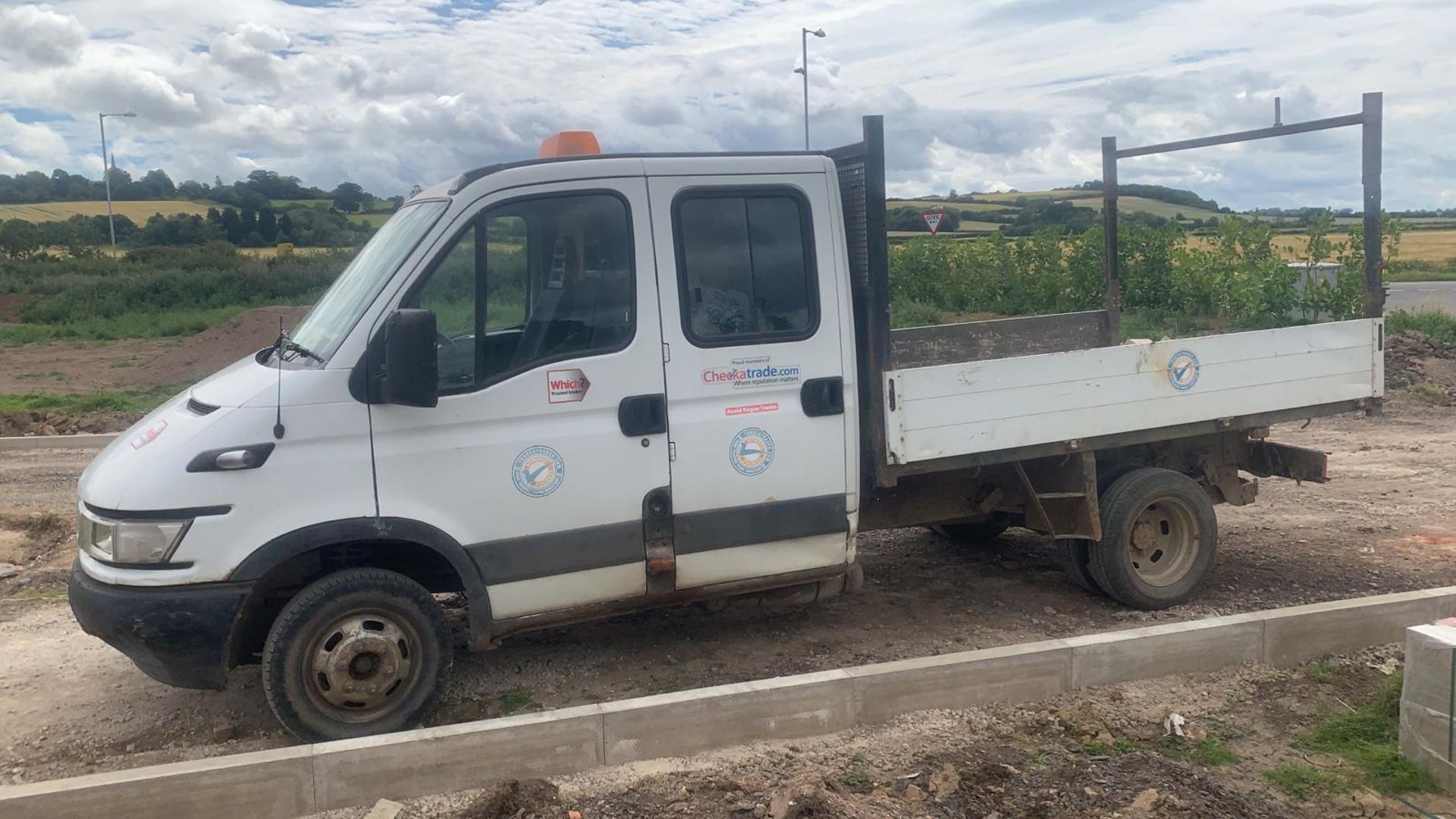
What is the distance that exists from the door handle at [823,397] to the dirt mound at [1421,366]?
34.9 ft

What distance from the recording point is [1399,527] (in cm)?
784

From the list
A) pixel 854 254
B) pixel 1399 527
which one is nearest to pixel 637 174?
pixel 854 254

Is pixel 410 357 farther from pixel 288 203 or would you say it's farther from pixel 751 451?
pixel 288 203

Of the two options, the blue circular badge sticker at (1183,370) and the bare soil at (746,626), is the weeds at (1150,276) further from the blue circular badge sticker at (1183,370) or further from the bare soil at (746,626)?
the blue circular badge sticker at (1183,370)

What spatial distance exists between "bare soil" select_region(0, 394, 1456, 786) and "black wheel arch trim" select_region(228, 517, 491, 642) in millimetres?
618

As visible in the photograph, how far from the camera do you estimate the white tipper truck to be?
168 inches

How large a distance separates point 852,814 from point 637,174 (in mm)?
2845

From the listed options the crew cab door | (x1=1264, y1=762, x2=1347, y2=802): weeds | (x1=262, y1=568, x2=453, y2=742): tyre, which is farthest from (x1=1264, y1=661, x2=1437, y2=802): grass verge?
(x1=262, y1=568, x2=453, y2=742): tyre

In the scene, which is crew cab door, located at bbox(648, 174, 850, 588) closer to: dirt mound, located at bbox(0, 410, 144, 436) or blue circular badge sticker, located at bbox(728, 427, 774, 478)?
blue circular badge sticker, located at bbox(728, 427, 774, 478)

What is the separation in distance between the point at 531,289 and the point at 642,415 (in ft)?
2.41

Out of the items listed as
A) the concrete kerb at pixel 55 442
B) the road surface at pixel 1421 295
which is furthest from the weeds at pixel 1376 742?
the road surface at pixel 1421 295

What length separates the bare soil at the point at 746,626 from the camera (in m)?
4.91

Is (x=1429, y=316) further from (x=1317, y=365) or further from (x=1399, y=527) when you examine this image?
(x=1317, y=365)

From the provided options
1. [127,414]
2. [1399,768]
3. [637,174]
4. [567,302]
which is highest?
[637,174]
